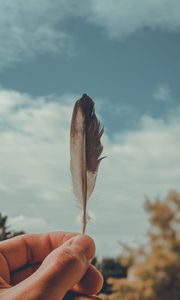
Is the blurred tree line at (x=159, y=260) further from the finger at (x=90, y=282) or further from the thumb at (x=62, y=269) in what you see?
the finger at (x=90, y=282)

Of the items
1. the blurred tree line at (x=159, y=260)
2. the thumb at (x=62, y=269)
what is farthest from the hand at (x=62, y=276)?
the blurred tree line at (x=159, y=260)

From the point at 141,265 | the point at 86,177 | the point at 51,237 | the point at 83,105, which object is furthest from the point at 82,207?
the point at 141,265

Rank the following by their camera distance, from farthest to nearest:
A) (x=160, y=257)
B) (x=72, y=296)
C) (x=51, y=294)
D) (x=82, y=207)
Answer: (x=82, y=207) < (x=72, y=296) < (x=51, y=294) < (x=160, y=257)

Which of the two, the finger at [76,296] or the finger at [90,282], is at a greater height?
the finger at [90,282]

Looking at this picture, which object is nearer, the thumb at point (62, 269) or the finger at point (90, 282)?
the thumb at point (62, 269)

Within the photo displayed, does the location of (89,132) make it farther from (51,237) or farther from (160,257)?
(160,257)

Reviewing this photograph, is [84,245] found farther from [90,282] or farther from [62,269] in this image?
[90,282]
